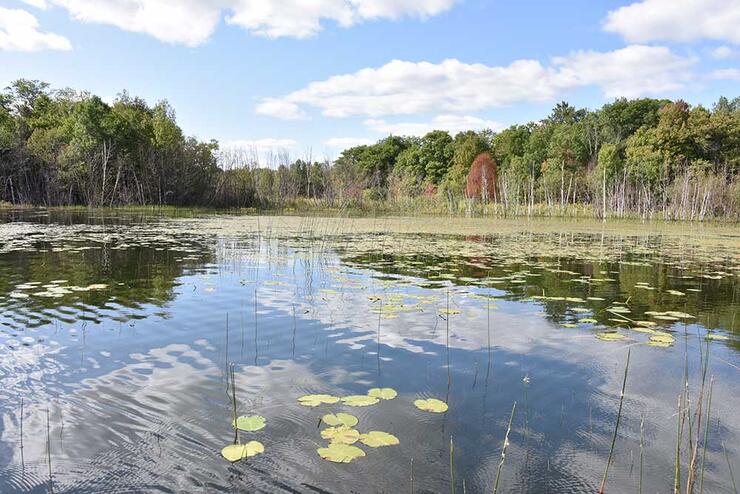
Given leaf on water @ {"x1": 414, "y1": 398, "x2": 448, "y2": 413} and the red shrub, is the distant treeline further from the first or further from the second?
leaf on water @ {"x1": 414, "y1": 398, "x2": 448, "y2": 413}

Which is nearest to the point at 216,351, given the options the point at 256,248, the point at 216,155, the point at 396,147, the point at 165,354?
the point at 165,354

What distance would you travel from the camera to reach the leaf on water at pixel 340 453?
8.20ft

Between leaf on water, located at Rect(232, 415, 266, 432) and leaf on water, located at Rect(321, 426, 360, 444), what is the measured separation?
1.22 feet

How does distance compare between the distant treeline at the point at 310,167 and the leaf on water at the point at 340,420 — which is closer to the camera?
the leaf on water at the point at 340,420

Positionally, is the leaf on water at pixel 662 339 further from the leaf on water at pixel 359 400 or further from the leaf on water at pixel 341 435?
the leaf on water at pixel 341 435

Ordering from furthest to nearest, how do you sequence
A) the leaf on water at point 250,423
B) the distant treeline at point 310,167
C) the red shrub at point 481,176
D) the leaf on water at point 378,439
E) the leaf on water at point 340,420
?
the red shrub at point 481,176, the distant treeline at point 310,167, the leaf on water at point 340,420, the leaf on water at point 250,423, the leaf on water at point 378,439

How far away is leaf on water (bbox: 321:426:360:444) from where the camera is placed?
2.69 m

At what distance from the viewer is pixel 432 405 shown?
319 cm

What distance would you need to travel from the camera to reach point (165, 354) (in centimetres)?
413

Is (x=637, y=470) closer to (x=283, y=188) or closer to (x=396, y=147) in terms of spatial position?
(x=283, y=188)

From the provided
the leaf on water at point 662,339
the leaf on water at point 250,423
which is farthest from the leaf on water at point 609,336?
the leaf on water at point 250,423

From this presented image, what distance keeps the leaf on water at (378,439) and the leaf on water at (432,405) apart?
17.4 inches

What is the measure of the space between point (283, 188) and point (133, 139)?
11445mm

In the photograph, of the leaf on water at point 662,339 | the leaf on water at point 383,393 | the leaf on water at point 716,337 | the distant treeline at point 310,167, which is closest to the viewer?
the leaf on water at point 383,393
